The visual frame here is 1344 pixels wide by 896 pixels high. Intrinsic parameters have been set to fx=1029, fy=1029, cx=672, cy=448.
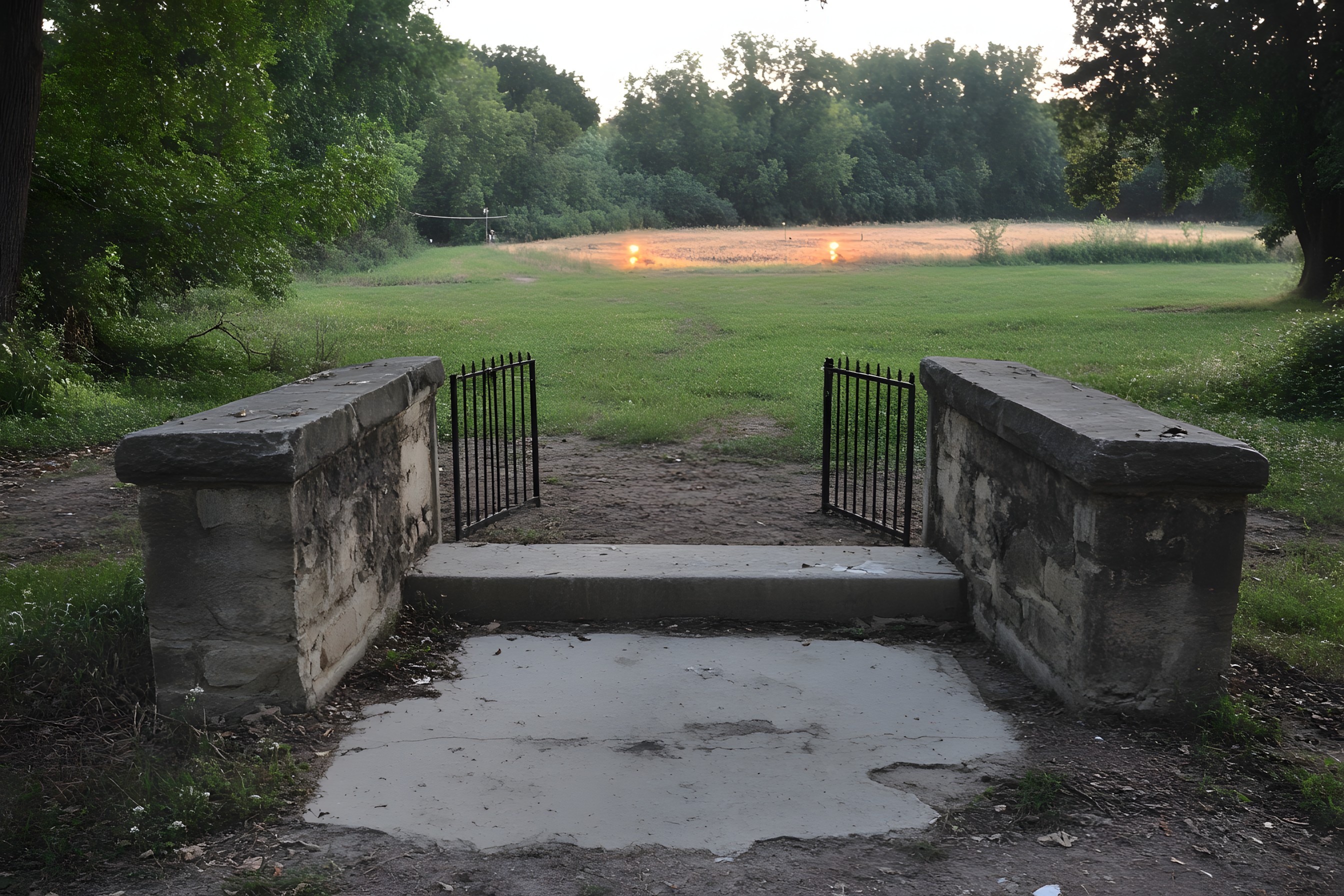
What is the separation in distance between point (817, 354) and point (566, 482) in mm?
9033

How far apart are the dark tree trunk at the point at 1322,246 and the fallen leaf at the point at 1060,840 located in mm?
25091

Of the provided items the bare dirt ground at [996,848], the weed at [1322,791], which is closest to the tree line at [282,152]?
the bare dirt ground at [996,848]

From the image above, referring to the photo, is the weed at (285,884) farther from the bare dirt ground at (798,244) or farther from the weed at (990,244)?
the weed at (990,244)

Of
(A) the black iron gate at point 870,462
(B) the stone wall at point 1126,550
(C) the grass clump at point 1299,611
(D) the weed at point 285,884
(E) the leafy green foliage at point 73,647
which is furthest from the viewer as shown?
(A) the black iron gate at point 870,462

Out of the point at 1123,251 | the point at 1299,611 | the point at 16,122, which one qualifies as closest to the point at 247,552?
the point at 1299,611

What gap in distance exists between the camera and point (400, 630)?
4926 mm

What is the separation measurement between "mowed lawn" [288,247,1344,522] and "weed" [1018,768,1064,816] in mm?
5311

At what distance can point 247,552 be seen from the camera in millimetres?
3773

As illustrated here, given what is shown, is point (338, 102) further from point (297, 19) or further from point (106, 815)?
point (106, 815)

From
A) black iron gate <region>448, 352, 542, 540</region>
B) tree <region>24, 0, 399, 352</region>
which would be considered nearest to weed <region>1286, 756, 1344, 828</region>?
black iron gate <region>448, 352, 542, 540</region>

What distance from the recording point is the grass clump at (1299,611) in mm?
4605

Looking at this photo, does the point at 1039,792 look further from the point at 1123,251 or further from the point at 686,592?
the point at 1123,251

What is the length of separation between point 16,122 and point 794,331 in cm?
1325

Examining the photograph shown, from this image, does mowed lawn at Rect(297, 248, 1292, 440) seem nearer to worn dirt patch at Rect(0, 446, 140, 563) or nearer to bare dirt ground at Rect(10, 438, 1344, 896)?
worn dirt patch at Rect(0, 446, 140, 563)
